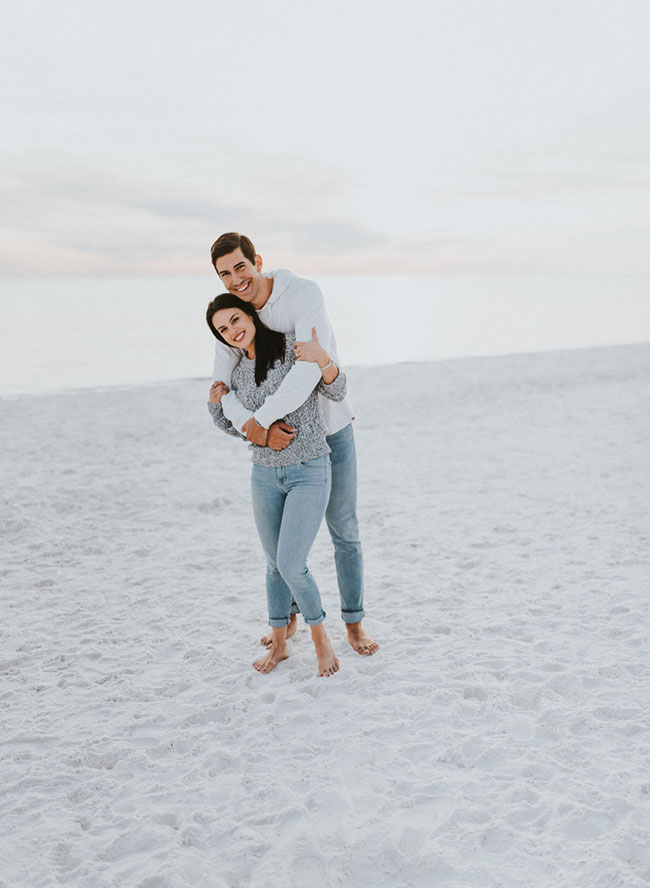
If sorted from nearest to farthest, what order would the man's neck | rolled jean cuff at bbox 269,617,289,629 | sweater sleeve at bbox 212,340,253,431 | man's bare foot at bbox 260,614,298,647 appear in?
the man's neck → sweater sleeve at bbox 212,340,253,431 → rolled jean cuff at bbox 269,617,289,629 → man's bare foot at bbox 260,614,298,647

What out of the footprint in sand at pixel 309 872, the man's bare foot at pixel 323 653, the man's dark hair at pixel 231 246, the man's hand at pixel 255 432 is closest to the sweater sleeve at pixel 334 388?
the man's hand at pixel 255 432

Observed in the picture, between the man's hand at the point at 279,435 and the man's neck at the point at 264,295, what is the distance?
1.80 ft

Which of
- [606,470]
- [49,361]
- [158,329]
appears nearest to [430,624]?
[606,470]

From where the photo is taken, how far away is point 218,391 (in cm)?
345

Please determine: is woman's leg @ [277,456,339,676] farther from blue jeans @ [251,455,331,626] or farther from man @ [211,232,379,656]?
man @ [211,232,379,656]

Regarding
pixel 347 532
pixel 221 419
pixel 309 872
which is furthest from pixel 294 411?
pixel 309 872

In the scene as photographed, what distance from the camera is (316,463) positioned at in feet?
11.1

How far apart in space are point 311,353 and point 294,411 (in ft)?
1.06

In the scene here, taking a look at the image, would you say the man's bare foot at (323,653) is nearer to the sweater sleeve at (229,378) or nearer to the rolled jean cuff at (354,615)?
the rolled jean cuff at (354,615)

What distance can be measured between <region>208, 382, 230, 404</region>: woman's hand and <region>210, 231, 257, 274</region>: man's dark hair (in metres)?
0.61

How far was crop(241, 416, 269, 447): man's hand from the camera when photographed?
325cm

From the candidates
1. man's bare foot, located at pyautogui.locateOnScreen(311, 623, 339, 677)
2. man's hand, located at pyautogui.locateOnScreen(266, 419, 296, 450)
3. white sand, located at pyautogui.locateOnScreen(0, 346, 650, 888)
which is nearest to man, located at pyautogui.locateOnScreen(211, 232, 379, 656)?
man's hand, located at pyautogui.locateOnScreen(266, 419, 296, 450)

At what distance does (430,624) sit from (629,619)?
3.91 feet

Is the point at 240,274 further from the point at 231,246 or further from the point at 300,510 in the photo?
the point at 300,510
